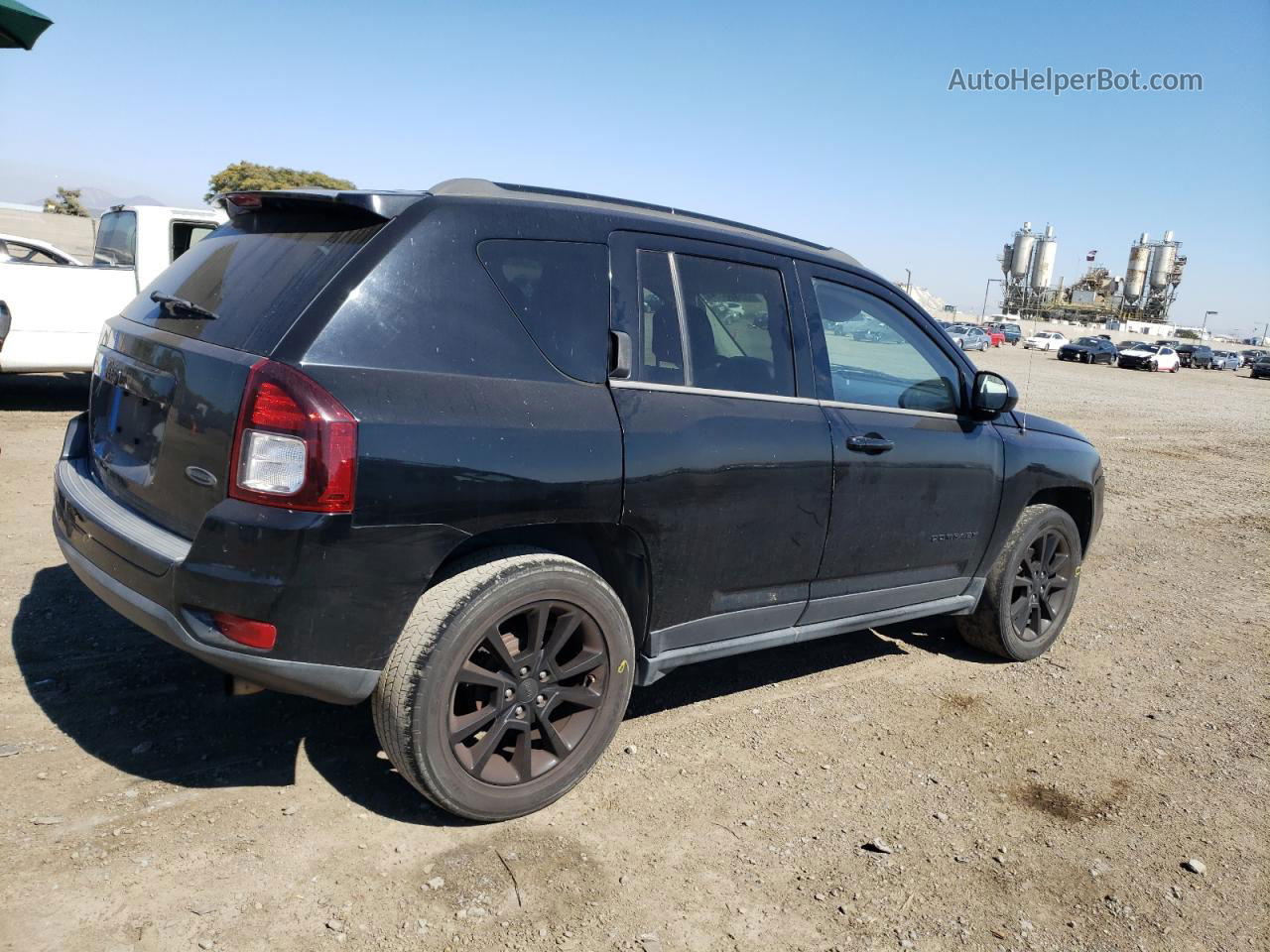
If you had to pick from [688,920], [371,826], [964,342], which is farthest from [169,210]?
[964,342]

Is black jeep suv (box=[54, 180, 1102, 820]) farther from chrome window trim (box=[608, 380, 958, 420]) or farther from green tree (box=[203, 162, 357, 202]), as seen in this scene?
green tree (box=[203, 162, 357, 202])

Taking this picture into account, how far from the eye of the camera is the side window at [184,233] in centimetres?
959

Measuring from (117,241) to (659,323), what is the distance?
8.53 meters

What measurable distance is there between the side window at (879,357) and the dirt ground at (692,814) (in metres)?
1.35

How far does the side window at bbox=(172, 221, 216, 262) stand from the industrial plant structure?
10061cm

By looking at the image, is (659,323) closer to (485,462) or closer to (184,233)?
(485,462)

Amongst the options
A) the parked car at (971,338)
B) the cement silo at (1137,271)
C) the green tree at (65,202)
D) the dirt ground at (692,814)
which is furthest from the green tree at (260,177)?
the cement silo at (1137,271)

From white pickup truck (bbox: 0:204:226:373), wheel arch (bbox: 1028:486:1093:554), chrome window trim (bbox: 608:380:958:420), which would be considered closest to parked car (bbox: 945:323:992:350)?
white pickup truck (bbox: 0:204:226:373)

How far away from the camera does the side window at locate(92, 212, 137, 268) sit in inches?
375

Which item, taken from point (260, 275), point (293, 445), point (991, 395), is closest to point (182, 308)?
point (260, 275)

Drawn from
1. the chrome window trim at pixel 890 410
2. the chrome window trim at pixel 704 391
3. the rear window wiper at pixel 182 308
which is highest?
the rear window wiper at pixel 182 308

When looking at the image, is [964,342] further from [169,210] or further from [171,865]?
[171,865]

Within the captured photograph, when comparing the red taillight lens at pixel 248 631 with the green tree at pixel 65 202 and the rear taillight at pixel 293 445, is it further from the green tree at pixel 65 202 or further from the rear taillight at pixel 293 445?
the green tree at pixel 65 202

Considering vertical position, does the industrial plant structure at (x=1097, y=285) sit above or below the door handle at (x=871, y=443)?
above
